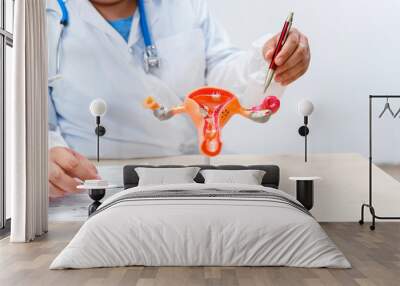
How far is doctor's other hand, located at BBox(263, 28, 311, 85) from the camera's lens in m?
6.88

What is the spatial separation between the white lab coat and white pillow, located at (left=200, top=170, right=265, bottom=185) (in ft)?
1.79

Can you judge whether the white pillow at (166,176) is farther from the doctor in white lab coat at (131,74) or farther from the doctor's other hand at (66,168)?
the doctor's other hand at (66,168)

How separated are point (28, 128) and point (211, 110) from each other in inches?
84.6

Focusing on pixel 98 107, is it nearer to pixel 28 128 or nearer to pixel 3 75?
pixel 3 75

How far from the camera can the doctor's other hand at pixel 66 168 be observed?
696cm

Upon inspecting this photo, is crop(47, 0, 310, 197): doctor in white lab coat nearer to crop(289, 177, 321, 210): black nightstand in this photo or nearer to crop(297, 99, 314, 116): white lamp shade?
crop(297, 99, 314, 116): white lamp shade

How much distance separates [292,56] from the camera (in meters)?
6.98

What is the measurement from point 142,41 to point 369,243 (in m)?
3.41

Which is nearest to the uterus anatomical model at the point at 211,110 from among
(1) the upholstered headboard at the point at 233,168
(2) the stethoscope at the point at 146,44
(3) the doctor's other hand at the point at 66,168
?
(1) the upholstered headboard at the point at 233,168

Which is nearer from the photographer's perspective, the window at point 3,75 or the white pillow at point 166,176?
the window at point 3,75

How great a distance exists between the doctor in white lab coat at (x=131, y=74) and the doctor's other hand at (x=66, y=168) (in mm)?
12

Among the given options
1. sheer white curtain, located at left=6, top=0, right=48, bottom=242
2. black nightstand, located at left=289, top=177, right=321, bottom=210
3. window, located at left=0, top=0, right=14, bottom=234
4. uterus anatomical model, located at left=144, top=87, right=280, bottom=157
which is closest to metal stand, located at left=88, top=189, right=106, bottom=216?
sheer white curtain, located at left=6, top=0, right=48, bottom=242

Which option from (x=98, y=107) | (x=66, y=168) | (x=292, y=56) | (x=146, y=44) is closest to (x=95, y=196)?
(x=66, y=168)

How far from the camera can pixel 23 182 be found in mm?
5559
